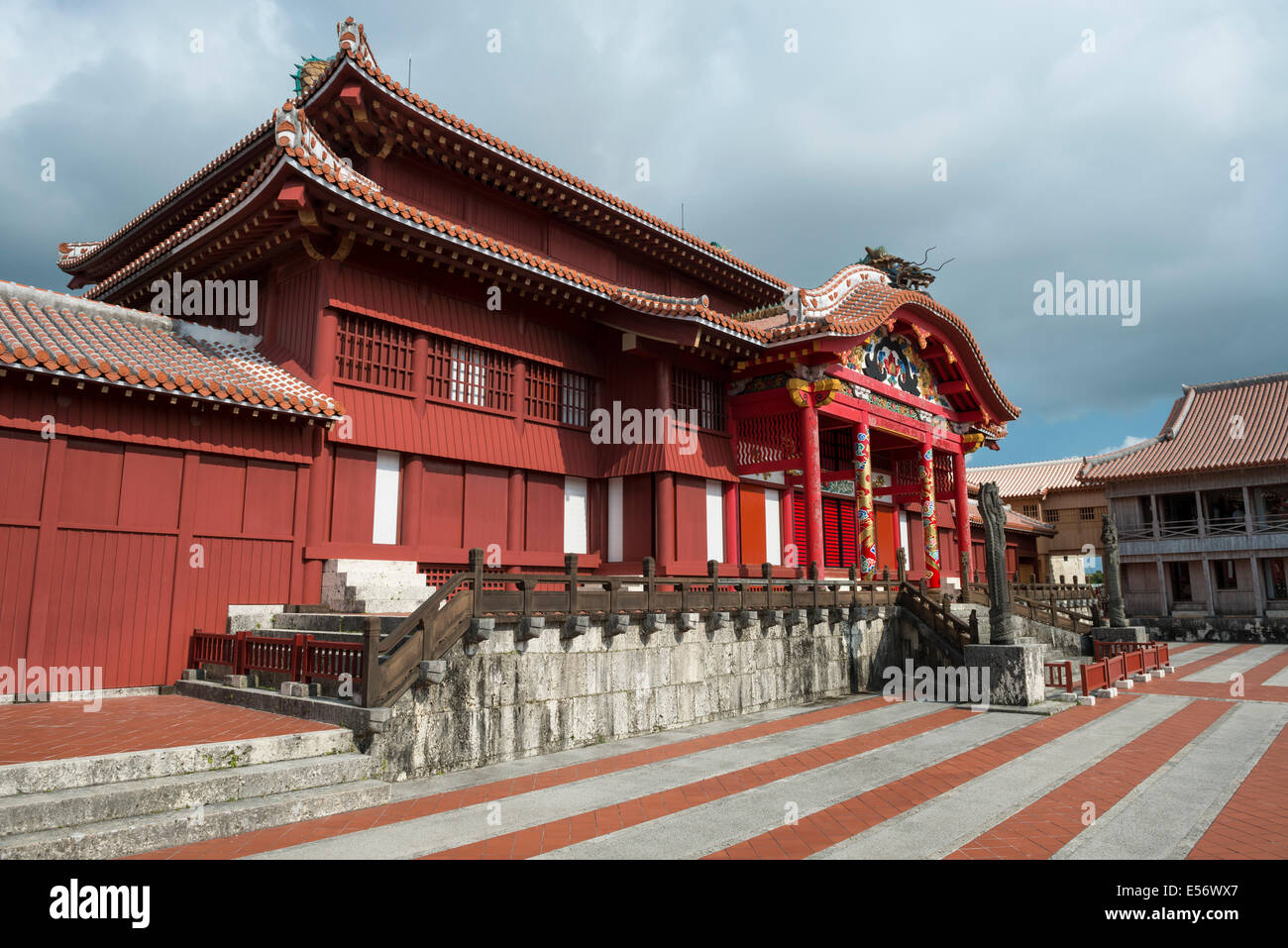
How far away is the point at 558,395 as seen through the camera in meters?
15.0

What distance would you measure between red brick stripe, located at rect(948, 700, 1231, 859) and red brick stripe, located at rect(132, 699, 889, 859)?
3978mm

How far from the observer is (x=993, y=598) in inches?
565

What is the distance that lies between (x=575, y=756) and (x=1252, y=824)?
22.1 ft

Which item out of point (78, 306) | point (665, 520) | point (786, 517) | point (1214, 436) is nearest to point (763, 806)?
point (665, 520)

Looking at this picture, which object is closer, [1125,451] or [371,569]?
[371,569]

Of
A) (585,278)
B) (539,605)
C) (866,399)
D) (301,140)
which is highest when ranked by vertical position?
(301,140)

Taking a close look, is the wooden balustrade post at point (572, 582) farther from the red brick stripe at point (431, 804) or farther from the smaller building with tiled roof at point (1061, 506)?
the smaller building with tiled roof at point (1061, 506)

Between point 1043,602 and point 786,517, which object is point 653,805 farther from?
point 1043,602

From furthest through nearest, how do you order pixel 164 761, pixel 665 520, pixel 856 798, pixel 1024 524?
pixel 1024 524
pixel 665 520
pixel 856 798
pixel 164 761

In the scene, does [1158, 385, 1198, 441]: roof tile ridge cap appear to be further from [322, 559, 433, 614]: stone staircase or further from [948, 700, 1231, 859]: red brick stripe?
[322, 559, 433, 614]: stone staircase

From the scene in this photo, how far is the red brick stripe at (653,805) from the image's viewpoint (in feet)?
19.0

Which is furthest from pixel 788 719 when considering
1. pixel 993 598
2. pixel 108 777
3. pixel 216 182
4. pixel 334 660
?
pixel 216 182

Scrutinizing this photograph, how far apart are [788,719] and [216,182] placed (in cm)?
1471

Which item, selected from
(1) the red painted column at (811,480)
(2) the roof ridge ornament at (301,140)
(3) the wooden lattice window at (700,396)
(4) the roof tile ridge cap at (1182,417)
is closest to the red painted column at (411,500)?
(2) the roof ridge ornament at (301,140)
